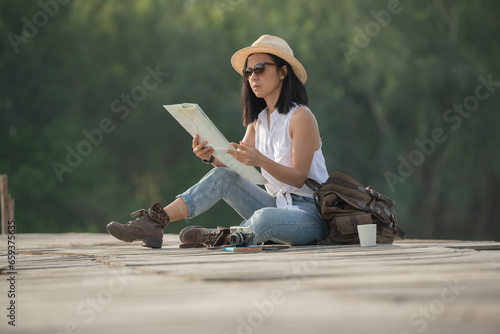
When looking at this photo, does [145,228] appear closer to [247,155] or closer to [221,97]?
[247,155]

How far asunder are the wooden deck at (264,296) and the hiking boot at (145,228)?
993 mm

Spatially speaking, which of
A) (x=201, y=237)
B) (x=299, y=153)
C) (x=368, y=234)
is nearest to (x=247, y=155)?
(x=299, y=153)

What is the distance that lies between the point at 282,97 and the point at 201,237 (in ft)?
2.84

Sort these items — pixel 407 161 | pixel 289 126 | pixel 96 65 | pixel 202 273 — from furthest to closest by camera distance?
pixel 96 65 → pixel 407 161 → pixel 289 126 → pixel 202 273

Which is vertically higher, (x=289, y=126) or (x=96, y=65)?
(x=96, y=65)

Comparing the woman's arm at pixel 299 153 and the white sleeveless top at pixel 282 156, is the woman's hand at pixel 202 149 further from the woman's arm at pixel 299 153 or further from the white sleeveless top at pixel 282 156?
the white sleeveless top at pixel 282 156

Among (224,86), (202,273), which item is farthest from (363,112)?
(202,273)

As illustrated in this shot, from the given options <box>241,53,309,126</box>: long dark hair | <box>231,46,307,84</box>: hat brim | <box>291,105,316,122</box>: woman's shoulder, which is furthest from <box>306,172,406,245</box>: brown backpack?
<box>231,46,307,84</box>: hat brim

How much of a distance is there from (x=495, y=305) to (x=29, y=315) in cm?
94

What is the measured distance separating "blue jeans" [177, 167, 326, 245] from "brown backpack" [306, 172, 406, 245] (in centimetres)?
10

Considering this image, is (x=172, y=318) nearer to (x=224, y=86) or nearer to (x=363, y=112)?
(x=363, y=112)

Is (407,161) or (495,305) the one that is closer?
(495,305)

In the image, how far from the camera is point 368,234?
3.51 m

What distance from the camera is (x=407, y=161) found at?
19.4m
